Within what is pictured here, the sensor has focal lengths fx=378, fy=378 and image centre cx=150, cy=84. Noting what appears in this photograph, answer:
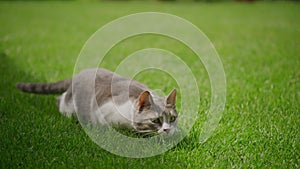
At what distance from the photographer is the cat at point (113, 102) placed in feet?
9.48

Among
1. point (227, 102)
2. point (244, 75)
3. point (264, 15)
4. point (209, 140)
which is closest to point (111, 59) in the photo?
→ point (244, 75)

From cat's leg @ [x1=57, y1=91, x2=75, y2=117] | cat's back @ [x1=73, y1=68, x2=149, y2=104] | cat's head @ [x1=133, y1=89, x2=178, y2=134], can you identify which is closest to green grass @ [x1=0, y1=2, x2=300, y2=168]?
cat's leg @ [x1=57, y1=91, x2=75, y2=117]

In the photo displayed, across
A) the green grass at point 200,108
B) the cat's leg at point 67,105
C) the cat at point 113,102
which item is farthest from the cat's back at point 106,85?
the green grass at point 200,108

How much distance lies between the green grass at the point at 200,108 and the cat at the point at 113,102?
15 cm

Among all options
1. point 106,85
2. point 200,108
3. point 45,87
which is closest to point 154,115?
point 106,85

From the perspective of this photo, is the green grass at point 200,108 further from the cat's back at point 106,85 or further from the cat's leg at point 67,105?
the cat's back at point 106,85

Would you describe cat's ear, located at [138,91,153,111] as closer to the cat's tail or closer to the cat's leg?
the cat's leg

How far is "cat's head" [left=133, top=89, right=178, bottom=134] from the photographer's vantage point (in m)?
2.86

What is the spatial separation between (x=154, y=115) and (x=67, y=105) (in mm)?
1084

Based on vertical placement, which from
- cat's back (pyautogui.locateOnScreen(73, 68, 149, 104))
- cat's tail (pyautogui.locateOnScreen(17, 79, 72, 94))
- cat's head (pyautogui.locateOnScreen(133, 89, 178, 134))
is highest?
Answer: cat's head (pyautogui.locateOnScreen(133, 89, 178, 134))

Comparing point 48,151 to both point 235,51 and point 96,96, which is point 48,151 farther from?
point 235,51

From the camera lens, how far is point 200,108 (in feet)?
12.4

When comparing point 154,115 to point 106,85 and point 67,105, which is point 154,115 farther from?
point 67,105

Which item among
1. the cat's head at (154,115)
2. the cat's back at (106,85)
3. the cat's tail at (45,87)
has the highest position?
the cat's head at (154,115)
